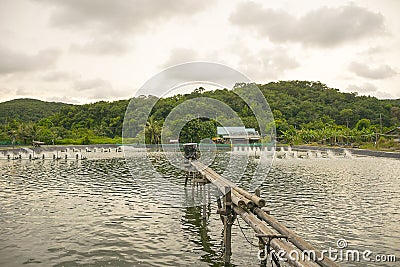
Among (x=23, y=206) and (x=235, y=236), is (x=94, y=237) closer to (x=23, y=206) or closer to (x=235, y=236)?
(x=235, y=236)

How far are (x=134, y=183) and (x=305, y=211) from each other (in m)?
11.7

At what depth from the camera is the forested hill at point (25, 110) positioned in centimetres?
9592

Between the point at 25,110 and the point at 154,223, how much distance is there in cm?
10247

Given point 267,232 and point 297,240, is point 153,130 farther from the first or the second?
point 297,240

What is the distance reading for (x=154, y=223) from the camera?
1234cm

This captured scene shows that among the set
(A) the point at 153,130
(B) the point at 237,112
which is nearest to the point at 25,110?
(A) the point at 153,130

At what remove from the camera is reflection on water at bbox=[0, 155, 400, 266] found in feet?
30.4

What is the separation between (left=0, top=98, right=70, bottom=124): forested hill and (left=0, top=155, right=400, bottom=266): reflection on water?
84492mm

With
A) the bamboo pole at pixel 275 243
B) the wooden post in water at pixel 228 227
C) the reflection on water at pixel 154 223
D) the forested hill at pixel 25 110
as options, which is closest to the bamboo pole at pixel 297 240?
the bamboo pole at pixel 275 243

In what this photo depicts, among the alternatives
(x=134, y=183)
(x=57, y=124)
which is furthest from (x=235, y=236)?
(x=57, y=124)

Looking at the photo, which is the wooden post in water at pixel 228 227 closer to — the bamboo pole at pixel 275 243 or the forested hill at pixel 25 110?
the bamboo pole at pixel 275 243

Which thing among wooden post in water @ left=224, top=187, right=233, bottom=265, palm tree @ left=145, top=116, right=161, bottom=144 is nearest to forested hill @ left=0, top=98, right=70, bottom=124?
palm tree @ left=145, top=116, right=161, bottom=144

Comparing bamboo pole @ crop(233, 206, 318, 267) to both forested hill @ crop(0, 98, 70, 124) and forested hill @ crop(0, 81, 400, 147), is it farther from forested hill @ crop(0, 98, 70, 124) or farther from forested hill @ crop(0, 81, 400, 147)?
forested hill @ crop(0, 98, 70, 124)

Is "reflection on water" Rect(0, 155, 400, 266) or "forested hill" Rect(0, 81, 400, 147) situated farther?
"forested hill" Rect(0, 81, 400, 147)
